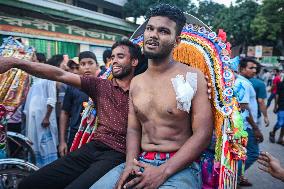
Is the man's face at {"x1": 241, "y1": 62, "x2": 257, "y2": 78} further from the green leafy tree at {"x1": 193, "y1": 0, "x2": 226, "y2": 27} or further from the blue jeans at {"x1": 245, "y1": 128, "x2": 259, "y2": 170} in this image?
the green leafy tree at {"x1": 193, "y1": 0, "x2": 226, "y2": 27}

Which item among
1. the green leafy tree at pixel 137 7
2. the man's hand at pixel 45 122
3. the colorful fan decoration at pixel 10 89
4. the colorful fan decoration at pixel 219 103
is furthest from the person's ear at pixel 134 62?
the green leafy tree at pixel 137 7

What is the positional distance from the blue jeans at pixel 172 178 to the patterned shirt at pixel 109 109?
32cm

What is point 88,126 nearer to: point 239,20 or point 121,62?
point 121,62

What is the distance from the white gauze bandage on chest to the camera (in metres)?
2.15

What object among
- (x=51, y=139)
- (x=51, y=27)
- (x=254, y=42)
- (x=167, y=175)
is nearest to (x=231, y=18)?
(x=254, y=42)

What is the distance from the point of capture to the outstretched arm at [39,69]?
7.53ft

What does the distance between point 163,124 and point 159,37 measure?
0.63 metres

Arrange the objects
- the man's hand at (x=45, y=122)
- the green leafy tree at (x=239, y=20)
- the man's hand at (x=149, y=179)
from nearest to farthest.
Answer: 1. the man's hand at (x=149, y=179)
2. the man's hand at (x=45, y=122)
3. the green leafy tree at (x=239, y=20)

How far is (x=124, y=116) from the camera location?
2.67 meters

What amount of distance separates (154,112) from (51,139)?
2855mm

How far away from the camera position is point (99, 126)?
2.77 metres

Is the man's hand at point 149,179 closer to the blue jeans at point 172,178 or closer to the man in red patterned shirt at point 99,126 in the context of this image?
the blue jeans at point 172,178

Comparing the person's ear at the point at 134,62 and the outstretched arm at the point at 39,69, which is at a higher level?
the person's ear at the point at 134,62

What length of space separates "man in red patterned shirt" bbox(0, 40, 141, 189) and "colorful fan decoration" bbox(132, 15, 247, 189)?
1.82 feet
